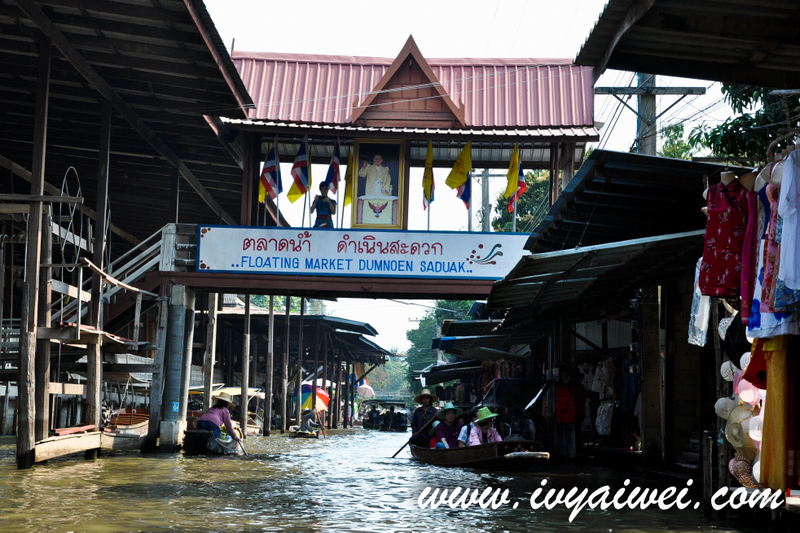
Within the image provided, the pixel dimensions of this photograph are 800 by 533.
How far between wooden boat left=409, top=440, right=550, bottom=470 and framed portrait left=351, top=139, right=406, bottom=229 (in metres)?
5.41

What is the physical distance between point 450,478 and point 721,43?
29.1 ft

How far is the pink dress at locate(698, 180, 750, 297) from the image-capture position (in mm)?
6352

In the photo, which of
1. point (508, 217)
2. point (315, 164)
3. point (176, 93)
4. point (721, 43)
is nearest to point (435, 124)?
point (315, 164)

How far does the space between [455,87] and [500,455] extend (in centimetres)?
910

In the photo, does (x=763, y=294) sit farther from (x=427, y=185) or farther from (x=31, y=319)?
(x=427, y=185)

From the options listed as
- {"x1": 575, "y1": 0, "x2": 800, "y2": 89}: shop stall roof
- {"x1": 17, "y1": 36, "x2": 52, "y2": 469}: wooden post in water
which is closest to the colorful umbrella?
{"x1": 17, "y1": 36, "x2": 52, "y2": 469}: wooden post in water

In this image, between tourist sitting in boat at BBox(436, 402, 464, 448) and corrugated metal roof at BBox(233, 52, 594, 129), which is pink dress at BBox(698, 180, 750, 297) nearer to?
tourist sitting in boat at BBox(436, 402, 464, 448)

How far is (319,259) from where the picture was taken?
16922 millimetres

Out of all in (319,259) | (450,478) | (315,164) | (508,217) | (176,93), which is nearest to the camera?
(450,478)

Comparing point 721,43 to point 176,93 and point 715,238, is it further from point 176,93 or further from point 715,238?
point 176,93

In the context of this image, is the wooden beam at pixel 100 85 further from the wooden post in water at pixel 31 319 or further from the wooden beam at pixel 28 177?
the wooden beam at pixel 28 177

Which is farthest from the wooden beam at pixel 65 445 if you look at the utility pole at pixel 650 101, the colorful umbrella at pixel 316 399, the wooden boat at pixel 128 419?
the colorful umbrella at pixel 316 399

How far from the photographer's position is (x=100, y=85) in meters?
14.7

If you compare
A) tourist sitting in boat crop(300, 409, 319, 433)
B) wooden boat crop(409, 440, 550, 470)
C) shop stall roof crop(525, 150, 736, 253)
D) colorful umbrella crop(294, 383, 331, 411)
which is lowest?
tourist sitting in boat crop(300, 409, 319, 433)
